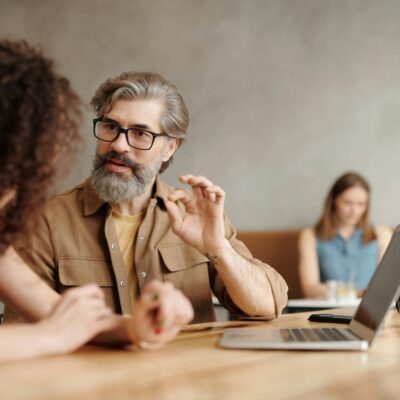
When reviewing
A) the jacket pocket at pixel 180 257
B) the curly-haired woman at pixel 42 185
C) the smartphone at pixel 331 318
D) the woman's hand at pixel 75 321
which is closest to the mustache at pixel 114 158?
the jacket pocket at pixel 180 257

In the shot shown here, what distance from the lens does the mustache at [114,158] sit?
7.34 ft

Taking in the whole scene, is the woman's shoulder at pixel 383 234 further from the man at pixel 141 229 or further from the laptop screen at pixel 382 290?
the laptop screen at pixel 382 290

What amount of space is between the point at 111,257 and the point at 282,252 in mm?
2828

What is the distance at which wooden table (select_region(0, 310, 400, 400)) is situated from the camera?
90 centimetres

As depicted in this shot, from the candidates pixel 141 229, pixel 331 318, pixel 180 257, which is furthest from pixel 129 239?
pixel 331 318

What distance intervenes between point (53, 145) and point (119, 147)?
1038 mm

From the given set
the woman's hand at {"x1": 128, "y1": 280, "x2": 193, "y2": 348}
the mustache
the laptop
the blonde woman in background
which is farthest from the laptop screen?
the blonde woman in background

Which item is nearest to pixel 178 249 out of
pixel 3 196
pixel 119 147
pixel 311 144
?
pixel 119 147

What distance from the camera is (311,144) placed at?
189 inches

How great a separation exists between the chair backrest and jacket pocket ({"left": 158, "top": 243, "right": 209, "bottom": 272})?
258cm

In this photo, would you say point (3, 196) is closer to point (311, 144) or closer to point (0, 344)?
point (0, 344)

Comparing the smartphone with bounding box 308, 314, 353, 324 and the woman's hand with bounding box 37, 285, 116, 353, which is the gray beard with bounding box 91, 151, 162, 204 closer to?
the smartphone with bounding box 308, 314, 353, 324

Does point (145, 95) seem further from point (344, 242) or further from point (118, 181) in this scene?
point (344, 242)

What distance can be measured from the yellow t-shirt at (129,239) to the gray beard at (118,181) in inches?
3.0
